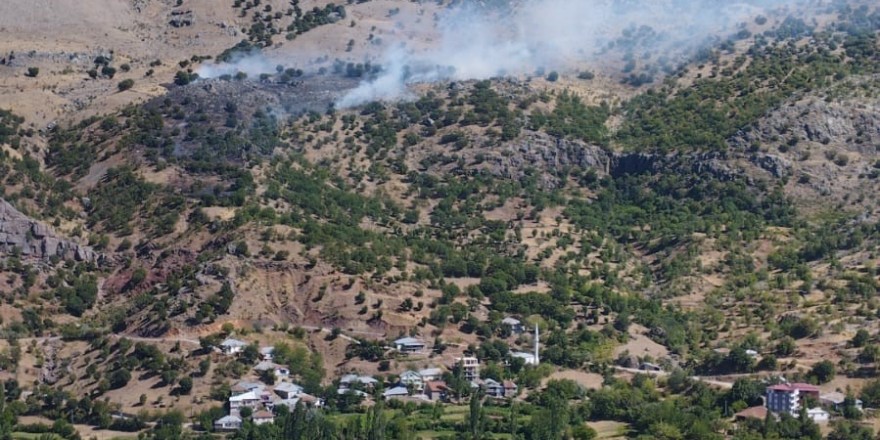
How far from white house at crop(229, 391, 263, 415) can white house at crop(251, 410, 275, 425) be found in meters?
1.10

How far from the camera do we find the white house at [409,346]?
113 meters

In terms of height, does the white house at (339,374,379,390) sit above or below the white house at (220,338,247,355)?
below

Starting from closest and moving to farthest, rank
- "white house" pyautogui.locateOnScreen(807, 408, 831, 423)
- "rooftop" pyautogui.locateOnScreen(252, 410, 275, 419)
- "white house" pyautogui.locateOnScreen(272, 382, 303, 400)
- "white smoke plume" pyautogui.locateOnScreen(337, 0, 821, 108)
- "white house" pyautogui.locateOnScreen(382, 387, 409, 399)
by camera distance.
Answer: "white house" pyautogui.locateOnScreen(807, 408, 831, 423), "rooftop" pyautogui.locateOnScreen(252, 410, 275, 419), "white house" pyautogui.locateOnScreen(272, 382, 303, 400), "white house" pyautogui.locateOnScreen(382, 387, 409, 399), "white smoke plume" pyautogui.locateOnScreen(337, 0, 821, 108)

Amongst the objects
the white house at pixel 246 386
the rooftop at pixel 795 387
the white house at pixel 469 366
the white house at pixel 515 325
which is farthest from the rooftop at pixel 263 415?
the rooftop at pixel 795 387

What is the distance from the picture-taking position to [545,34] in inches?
6747

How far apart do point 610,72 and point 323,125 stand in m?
31.3

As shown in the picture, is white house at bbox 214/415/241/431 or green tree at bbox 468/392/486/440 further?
white house at bbox 214/415/241/431

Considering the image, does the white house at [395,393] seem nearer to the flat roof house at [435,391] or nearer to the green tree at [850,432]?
the flat roof house at [435,391]

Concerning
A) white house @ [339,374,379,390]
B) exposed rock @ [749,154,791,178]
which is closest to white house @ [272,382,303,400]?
white house @ [339,374,379,390]

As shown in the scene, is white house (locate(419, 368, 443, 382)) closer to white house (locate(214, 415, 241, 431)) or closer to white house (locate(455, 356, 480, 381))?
white house (locate(455, 356, 480, 381))

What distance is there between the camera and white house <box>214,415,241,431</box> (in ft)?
336

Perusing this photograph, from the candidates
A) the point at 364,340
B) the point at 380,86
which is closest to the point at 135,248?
the point at 364,340

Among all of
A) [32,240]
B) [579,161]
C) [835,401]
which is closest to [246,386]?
[32,240]

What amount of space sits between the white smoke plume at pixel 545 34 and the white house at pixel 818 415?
60952 mm
